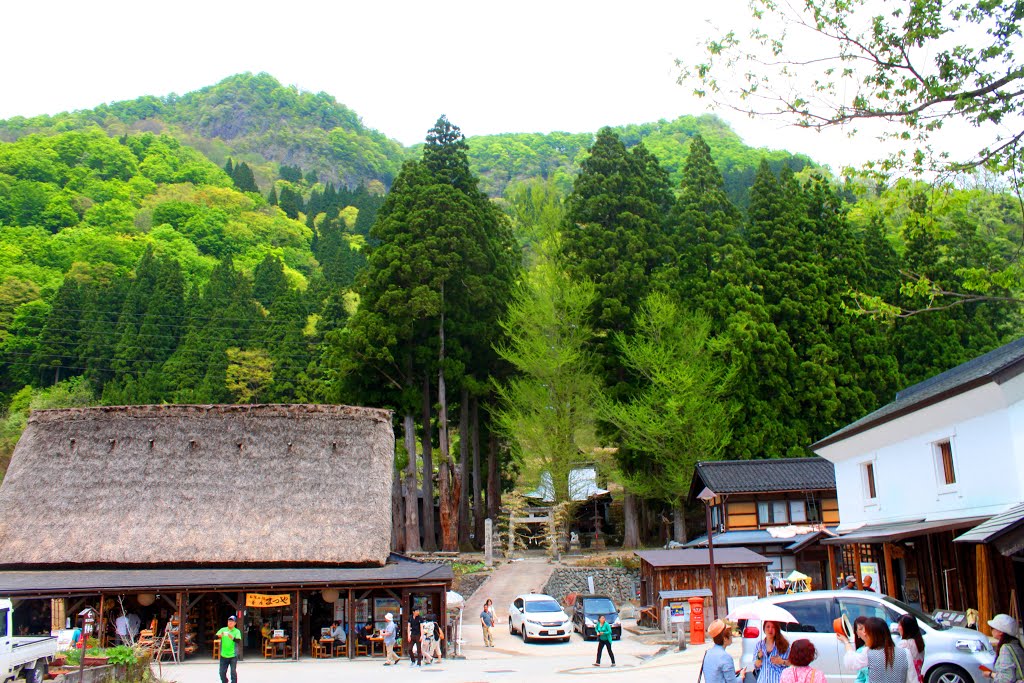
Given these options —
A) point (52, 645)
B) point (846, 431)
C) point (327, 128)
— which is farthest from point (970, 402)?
point (327, 128)

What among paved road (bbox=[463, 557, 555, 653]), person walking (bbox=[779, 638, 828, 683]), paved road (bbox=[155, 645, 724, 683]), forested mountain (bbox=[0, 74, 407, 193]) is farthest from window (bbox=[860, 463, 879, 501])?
forested mountain (bbox=[0, 74, 407, 193])

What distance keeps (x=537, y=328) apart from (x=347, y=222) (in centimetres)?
5926

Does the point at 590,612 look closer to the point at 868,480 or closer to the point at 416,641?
the point at 416,641

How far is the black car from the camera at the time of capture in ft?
69.2

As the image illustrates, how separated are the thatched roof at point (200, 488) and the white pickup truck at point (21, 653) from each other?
696 cm

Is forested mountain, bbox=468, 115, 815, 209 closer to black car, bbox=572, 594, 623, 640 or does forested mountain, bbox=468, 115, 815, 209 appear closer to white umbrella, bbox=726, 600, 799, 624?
black car, bbox=572, 594, 623, 640

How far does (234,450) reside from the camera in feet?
73.3

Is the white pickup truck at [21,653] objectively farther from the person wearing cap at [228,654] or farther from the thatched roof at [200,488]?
the thatched roof at [200,488]

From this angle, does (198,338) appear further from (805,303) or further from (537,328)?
(805,303)

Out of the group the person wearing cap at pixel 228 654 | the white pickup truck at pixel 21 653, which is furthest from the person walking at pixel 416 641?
the white pickup truck at pixel 21 653

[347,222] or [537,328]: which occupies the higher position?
[347,222]

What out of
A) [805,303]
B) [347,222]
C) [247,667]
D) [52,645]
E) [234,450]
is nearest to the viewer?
[52,645]

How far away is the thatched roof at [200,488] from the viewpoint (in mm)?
20188

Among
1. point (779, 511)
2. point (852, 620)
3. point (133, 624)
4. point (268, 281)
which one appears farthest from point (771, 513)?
point (268, 281)
